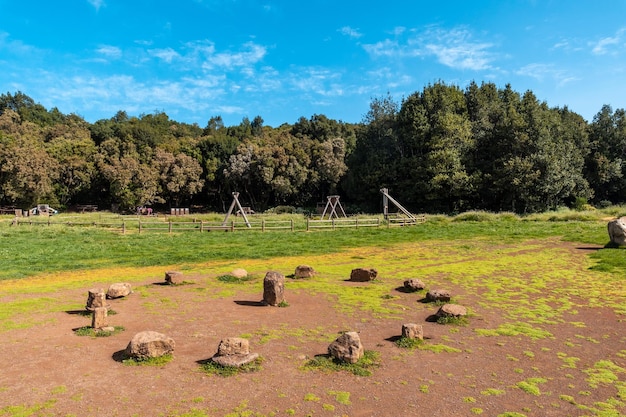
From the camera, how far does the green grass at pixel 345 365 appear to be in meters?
6.77

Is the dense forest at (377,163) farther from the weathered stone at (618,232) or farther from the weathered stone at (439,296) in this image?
the weathered stone at (439,296)

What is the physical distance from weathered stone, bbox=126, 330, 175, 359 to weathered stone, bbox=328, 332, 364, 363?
3031 mm

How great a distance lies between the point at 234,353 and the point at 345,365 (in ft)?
6.49

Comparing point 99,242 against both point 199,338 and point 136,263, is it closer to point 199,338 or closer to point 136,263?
point 136,263

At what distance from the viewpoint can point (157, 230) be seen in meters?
32.4

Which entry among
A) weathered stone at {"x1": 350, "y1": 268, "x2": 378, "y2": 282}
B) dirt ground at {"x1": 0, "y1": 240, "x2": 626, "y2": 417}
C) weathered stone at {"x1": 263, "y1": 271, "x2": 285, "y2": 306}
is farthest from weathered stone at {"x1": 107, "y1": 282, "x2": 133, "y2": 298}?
weathered stone at {"x1": 350, "y1": 268, "x2": 378, "y2": 282}

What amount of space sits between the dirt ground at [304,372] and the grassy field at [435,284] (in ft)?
0.15

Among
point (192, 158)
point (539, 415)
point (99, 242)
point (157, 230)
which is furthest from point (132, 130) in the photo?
point (539, 415)

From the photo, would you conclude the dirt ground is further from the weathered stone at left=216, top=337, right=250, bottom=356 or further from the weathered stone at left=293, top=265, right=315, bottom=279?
the weathered stone at left=293, top=265, right=315, bottom=279

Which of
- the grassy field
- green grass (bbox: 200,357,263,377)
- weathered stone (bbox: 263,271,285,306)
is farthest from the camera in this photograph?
weathered stone (bbox: 263,271,285,306)

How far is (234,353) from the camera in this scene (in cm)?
707

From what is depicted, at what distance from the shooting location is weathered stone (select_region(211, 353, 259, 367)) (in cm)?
677

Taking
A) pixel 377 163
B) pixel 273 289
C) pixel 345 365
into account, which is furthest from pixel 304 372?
pixel 377 163

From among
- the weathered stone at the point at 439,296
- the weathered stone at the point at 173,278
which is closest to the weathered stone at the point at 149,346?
the weathered stone at the point at 173,278
